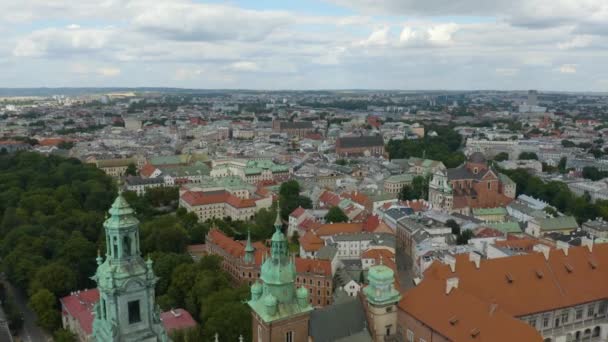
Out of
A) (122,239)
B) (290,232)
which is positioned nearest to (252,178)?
(290,232)

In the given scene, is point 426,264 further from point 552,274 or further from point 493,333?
point 493,333

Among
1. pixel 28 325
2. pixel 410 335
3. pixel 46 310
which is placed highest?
pixel 410 335

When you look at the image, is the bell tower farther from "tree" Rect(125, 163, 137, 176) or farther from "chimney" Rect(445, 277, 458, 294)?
"tree" Rect(125, 163, 137, 176)

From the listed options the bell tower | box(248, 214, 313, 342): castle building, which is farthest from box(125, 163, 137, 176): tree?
the bell tower

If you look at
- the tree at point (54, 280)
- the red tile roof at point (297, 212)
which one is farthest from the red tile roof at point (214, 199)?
the tree at point (54, 280)

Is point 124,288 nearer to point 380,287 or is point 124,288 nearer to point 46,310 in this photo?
point 380,287

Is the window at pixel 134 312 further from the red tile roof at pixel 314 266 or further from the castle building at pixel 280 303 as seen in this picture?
the red tile roof at pixel 314 266

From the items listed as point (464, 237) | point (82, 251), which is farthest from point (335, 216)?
point (82, 251)
